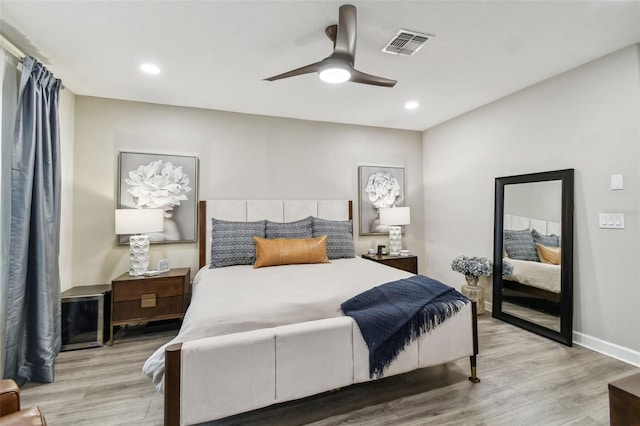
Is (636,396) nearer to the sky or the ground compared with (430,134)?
nearer to the ground

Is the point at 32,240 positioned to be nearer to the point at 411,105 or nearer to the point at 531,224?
the point at 411,105

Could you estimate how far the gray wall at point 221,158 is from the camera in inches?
124

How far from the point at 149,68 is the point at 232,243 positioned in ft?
5.91

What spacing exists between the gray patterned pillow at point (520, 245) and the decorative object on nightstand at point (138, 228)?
381 cm

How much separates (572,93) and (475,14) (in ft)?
5.21

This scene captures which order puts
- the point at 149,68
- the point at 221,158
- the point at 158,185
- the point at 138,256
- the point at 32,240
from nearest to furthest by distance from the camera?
the point at 32,240
the point at 149,68
the point at 138,256
the point at 158,185
the point at 221,158

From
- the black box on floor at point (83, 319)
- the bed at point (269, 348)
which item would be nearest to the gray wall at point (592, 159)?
the bed at point (269, 348)

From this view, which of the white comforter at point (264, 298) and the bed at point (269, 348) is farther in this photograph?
the white comforter at point (264, 298)

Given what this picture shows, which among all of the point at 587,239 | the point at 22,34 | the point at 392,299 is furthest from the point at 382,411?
the point at 22,34

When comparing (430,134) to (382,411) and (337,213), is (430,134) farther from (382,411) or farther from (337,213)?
(382,411)

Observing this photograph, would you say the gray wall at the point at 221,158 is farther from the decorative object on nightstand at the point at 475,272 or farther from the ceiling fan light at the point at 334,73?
the ceiling fan light at the point at 334,73

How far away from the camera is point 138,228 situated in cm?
286

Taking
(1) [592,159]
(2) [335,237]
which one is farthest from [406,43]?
(2) [335,237]

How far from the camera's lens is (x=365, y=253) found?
424 cm
